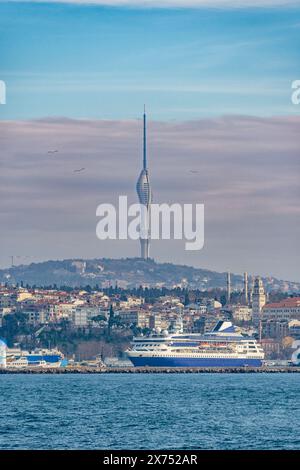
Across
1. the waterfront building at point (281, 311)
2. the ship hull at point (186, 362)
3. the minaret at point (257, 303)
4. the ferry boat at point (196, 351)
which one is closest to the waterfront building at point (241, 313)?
the minaret at point (257, 303)

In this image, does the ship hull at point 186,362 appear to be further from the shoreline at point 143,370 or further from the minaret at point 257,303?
the minaret at point 257,303

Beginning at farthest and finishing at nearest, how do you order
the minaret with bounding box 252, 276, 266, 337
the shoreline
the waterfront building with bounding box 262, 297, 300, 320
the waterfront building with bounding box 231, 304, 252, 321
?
the waterfront building with bounding box 231, 304, 252, 321 < the minaret with bounding box 252, 276, 266, 337 < the waterfront building with bounding box 262, 297, 300, 320 < the shoreline

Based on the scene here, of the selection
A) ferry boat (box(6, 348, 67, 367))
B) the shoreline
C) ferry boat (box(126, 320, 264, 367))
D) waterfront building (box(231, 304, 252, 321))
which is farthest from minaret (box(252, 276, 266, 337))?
the shoreline

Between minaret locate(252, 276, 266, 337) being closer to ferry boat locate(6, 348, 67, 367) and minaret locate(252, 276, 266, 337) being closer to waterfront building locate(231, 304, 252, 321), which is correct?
waterfront building locate(231, 304, 252, 321)

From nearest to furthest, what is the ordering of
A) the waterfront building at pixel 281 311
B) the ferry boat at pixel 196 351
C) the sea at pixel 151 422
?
the sea at pixel 151 422 → the ferry boat at pixel 196 351 → the waterfront building at pixel 281 311

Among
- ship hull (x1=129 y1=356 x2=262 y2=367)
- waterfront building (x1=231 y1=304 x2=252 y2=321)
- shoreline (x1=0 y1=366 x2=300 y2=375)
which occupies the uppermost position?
waterfront building (x1=231 y1=304 x2=252 y2=321)
